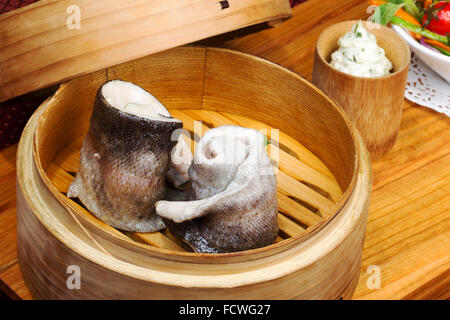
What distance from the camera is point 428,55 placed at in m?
1.66

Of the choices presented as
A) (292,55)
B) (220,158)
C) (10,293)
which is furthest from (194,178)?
(292,55)

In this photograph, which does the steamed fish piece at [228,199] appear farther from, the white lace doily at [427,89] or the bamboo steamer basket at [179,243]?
the white lace doily at [427,89]

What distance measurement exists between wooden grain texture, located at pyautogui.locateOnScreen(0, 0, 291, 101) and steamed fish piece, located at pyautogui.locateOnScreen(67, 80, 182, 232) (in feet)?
0.27

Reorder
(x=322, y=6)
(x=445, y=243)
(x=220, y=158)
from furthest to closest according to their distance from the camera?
(x=322, y=6)
(x=445, y=243)
(x=220, y=158)

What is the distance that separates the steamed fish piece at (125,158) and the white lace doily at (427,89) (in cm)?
86

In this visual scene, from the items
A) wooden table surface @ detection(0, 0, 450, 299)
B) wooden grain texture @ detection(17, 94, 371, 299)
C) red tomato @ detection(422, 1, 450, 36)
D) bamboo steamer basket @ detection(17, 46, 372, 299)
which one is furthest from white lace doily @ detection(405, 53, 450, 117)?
wooden grain texture @ detection(17, 94, 371, 299)

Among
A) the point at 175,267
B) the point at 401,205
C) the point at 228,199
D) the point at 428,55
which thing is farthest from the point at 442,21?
the point at 175,267

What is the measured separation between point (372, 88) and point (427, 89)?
0.44m

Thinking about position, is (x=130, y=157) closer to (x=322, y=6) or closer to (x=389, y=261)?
(x=389, y=261)

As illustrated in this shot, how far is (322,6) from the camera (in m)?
2.00

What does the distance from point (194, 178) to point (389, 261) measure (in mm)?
497

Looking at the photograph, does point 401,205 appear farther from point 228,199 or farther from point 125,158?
point 125,158

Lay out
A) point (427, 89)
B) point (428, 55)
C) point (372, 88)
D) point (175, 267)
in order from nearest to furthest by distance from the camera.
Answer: point (175, 267)
point (372, 88)
point (428, 55)
point (427, 89)

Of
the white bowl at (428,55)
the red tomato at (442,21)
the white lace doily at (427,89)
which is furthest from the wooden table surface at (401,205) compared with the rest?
the red tomato at (442,21)
